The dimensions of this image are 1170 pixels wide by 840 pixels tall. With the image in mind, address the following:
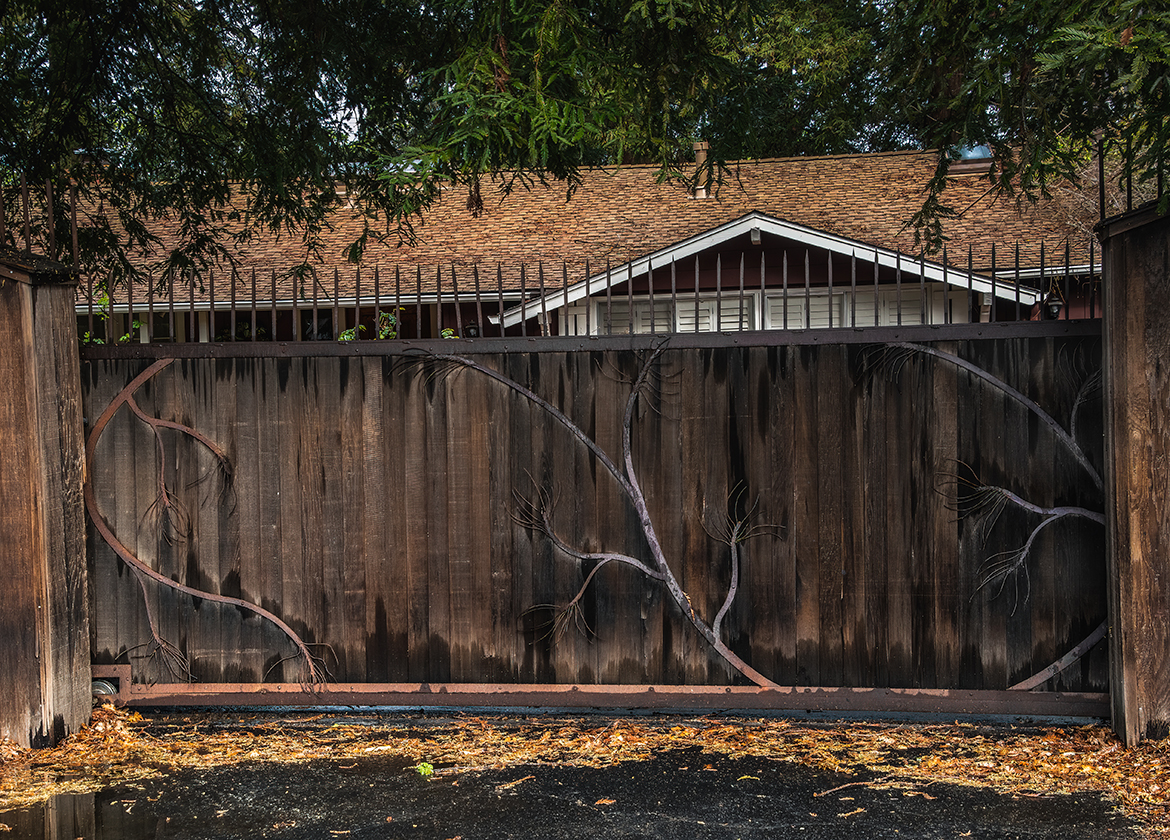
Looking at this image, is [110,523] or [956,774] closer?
[956,774]

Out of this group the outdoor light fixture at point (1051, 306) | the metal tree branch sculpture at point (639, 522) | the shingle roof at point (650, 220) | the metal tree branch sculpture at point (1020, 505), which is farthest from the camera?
the shingle roof at point (650, 220)

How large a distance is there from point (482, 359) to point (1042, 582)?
9.25ft

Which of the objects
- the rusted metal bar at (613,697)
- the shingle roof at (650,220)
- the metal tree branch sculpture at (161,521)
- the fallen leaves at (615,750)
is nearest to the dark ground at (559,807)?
the fallen leaves at (615,750)

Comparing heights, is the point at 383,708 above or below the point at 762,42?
below

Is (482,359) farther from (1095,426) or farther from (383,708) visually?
(1095,426)

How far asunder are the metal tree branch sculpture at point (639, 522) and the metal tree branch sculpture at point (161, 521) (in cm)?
125

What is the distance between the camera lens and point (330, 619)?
4590 mm

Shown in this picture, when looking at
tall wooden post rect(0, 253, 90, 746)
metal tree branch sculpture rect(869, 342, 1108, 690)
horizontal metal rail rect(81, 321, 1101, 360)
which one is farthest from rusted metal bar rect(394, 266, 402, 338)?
metal tree branch sculpture rect(869, 342, 1108, 690)

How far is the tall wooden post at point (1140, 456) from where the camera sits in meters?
3.77

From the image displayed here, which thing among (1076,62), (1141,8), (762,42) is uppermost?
(762,42)

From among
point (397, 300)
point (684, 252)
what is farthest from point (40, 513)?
point (684, 252)

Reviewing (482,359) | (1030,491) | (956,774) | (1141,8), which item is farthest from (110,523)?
(1141,8)

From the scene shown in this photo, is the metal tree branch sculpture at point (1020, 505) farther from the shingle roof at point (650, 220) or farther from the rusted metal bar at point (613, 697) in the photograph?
the shingle roof at point (650, 220)

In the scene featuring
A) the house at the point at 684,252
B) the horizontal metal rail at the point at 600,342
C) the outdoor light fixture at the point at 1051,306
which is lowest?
the horizontal metal rail at the point at 600,342
